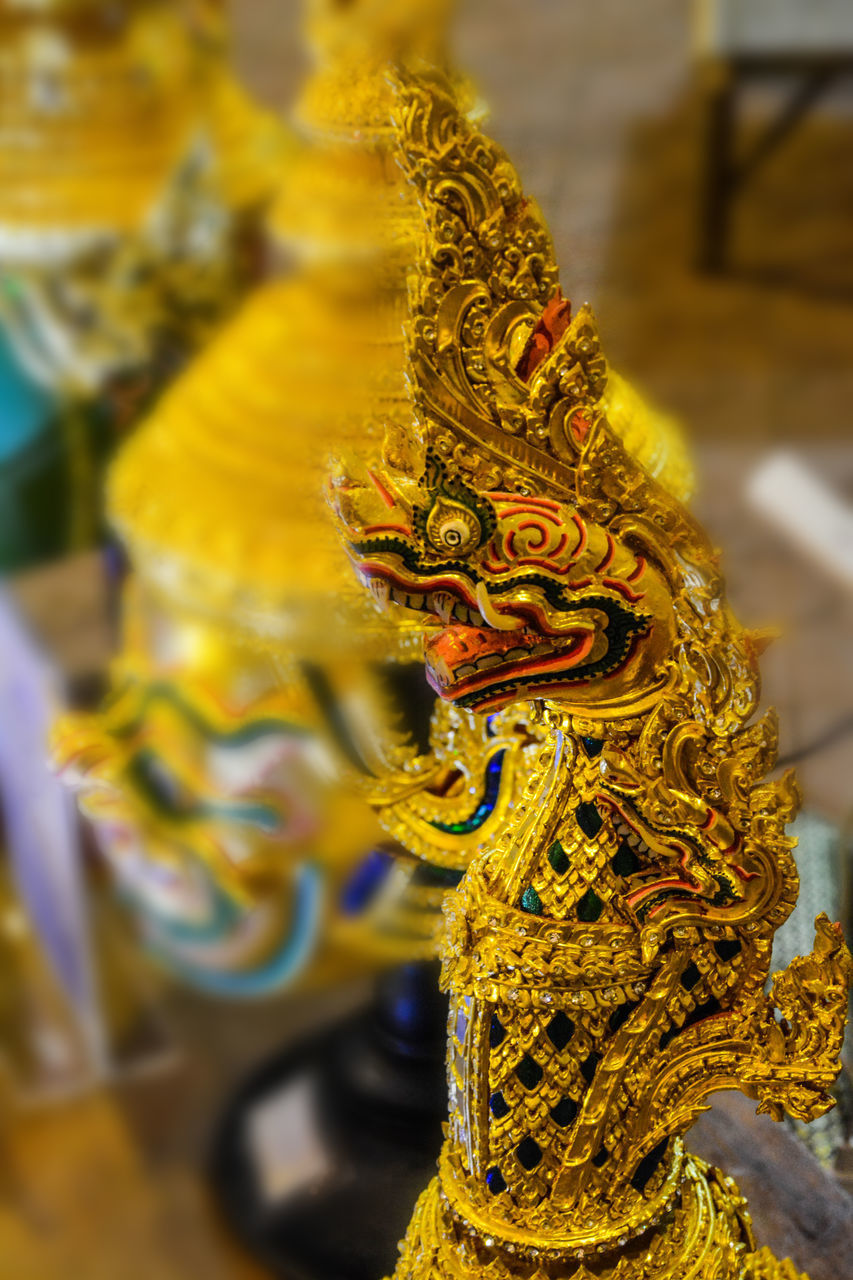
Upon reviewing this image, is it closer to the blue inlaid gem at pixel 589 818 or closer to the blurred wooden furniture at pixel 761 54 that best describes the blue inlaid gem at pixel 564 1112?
the blue inlaid gem at pixel 589 818

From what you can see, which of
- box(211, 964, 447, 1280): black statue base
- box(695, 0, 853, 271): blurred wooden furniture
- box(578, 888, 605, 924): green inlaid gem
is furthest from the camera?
box(695, 0, 853, 271): blurred wooden furniture

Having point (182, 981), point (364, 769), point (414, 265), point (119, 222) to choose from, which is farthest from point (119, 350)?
point (414, 265)

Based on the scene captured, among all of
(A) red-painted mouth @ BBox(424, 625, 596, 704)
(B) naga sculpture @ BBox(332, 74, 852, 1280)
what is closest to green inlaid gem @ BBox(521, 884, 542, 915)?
(B) naga sculpture @ BBox(332, 74, 852, 1280)

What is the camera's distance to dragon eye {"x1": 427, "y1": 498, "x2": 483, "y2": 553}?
1.87ft

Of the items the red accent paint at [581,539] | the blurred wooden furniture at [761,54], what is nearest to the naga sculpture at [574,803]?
the red accent paint at [581,539]

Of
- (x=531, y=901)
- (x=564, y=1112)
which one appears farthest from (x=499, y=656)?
(x=564, y=1112)

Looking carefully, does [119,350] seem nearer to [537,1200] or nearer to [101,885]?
[101,885]

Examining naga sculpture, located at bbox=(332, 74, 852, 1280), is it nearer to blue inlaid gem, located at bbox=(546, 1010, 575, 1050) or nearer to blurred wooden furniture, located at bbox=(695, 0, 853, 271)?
blue inlaid gem, located at bbox=(546, 1010, 575, 1050)

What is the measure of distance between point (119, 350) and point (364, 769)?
3.85 ft

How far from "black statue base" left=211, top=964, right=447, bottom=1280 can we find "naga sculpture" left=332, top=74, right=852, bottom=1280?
A: 0.24 feet

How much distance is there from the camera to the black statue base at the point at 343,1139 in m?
0.84

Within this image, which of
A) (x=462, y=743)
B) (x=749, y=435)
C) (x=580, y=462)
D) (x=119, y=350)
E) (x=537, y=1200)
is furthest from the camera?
(x=749, y=435)

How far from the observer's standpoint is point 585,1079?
27.4 inches

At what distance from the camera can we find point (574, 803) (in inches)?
→ 26.3
